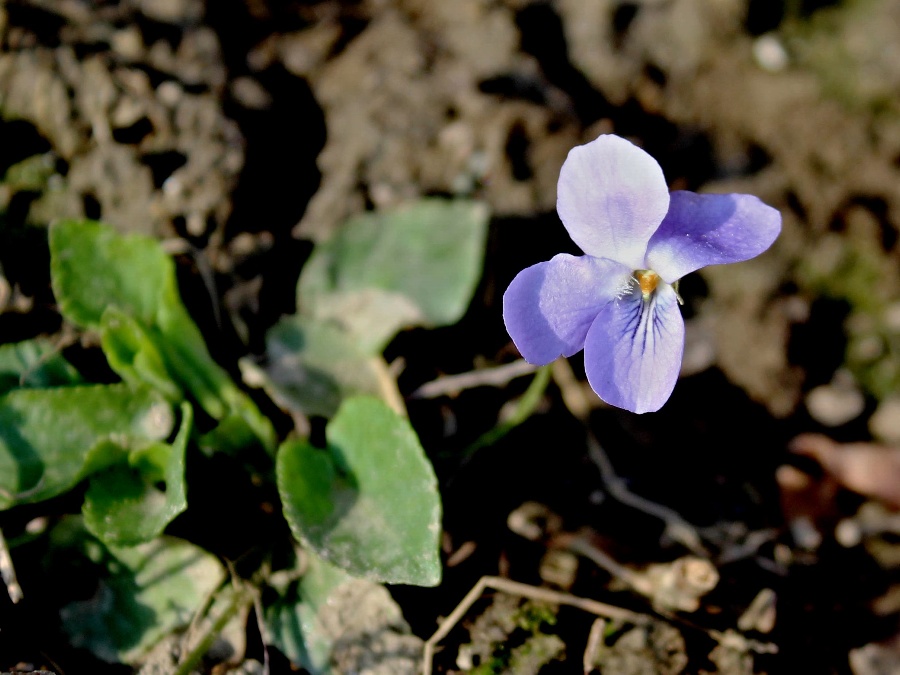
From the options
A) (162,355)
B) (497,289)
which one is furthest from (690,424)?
(162,355)

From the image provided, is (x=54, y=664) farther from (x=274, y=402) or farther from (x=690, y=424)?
(x=690, y=424)

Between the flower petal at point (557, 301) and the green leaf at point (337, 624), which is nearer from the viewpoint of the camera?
the flower petal at point (557, 301)

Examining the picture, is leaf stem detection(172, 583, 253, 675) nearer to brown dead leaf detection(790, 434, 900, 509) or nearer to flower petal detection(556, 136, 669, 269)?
flower petal detection(556, 136, 669, 269)

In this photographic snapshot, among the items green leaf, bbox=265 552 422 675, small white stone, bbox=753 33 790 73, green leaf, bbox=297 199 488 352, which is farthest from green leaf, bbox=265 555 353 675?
small white stone, bbox=753 33 790 73

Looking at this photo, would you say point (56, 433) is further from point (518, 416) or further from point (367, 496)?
point (518, 416)

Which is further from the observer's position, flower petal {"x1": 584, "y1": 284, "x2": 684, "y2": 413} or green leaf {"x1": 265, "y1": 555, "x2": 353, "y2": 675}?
green leaf {"x1": 265, "y1": 555, "x2": 353, "y2": 675}

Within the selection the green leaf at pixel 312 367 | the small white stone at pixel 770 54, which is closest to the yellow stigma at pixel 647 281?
the green leaf at pixel 312 367

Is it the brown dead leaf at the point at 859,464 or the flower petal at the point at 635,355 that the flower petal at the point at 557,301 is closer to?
the flower petal at the point at 635,355
